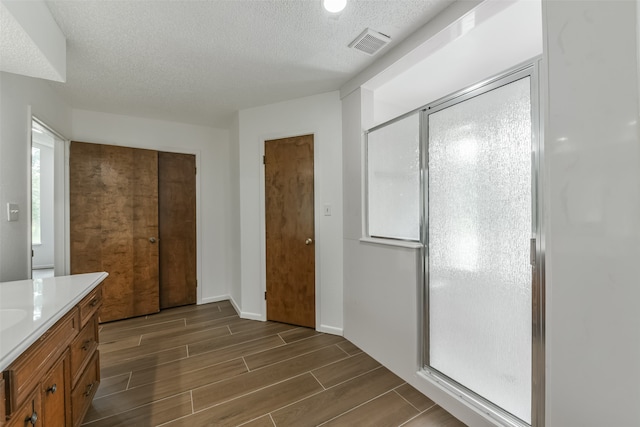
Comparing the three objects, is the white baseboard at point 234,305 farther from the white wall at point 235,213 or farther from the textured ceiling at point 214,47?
the textured ceiling at point 214,47

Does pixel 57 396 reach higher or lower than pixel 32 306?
lower

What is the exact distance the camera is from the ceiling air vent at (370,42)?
1.82m

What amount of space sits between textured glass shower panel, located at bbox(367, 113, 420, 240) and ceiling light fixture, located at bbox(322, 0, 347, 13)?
0.85 metres

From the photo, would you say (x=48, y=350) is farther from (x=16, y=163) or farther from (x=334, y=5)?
(x=334, y=5)

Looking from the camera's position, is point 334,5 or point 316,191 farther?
point 316,191

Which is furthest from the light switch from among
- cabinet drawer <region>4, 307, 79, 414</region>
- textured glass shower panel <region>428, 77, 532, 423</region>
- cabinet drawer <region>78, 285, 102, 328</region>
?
textured glass shower panel <region>428, 77, 532, 423</region>

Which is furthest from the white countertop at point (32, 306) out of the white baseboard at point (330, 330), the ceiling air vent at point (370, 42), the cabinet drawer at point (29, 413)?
the ceiling air vent at point (370, 42)

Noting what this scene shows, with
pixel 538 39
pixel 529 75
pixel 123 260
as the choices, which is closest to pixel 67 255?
pixel 123 260

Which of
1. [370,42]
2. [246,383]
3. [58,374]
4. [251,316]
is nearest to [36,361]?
[58,374]

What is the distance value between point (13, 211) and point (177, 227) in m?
1.73

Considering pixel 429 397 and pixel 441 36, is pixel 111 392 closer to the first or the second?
pixel 429 397

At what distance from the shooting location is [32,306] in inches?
45.8

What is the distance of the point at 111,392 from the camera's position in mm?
1832

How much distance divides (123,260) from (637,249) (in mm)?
4006
